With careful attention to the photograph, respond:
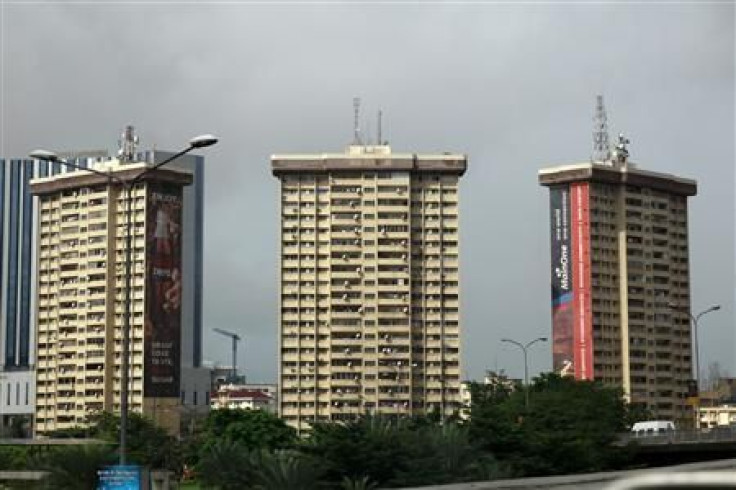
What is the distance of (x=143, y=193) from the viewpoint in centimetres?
→ 14638

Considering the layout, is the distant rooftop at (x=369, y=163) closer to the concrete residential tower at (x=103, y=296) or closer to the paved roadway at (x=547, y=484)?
the concrete residential tower at (x=103, y=296)

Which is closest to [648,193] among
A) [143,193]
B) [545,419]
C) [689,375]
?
[689,375]

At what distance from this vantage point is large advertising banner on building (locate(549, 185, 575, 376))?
467 feet

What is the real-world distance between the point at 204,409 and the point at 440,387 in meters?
46.3

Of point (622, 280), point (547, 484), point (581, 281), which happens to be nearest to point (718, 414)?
point (622, 280)

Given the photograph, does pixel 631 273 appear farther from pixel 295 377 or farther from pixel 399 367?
pixel 295 377

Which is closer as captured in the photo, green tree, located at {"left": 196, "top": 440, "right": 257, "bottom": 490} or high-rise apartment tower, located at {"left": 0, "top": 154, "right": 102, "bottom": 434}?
green tree, located at {"left": 196, "top": 440, "right": 257, "bottom": 490}

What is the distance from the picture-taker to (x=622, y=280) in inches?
5837

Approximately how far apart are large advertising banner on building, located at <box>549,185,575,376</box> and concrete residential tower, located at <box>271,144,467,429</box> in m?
12.0

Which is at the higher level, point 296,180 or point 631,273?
point 296,180

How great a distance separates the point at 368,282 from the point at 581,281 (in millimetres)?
26061

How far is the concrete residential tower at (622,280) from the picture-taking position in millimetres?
142875

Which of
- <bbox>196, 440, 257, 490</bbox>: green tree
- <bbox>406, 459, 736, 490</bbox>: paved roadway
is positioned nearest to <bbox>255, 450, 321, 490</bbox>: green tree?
<bbox>196, 440, 257, 490</bbox>: green tree

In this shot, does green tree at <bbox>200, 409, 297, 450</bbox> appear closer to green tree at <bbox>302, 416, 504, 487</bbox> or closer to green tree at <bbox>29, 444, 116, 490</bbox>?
green tree at <bbox>29, 444, 116, 490</bbox>
